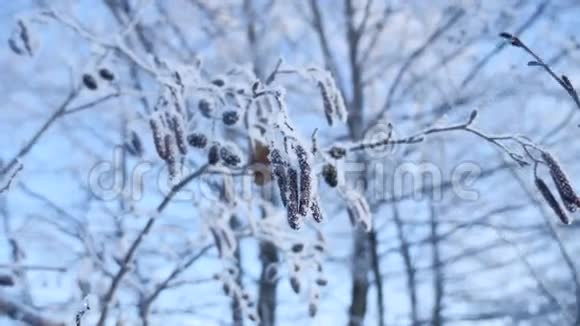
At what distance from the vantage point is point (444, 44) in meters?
5.21

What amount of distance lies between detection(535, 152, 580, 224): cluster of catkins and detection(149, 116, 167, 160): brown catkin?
90 cm

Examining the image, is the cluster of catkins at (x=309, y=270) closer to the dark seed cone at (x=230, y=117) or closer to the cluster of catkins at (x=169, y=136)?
the dark seed cone at (x=230, y=117)

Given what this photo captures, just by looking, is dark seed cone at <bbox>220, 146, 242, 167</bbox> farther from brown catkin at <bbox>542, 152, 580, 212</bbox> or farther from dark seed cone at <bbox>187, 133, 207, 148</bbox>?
brown catkin at <bbox>542, 152, 580, 212</bbox>

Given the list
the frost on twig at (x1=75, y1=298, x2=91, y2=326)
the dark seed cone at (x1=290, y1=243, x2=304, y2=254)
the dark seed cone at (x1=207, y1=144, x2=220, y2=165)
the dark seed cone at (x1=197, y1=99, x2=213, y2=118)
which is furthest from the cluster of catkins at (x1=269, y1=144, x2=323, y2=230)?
the dark seed cone at (x1=290, y1=243, x2=304, y2=254)

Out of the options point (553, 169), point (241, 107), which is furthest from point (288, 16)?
point (553, 169)

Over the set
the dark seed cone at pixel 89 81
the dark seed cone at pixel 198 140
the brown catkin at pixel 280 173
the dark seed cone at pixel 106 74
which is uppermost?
the dark seed cone at pixel 106 74

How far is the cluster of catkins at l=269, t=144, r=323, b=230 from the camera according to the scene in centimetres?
117

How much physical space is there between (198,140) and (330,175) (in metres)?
0.41

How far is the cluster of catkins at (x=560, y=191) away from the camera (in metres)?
1.43

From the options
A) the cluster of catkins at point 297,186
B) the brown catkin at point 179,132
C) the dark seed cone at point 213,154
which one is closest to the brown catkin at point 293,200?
the cluster of catkins at point 297,186

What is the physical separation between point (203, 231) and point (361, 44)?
3033 millimetres

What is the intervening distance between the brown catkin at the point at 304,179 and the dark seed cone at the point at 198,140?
72 cm

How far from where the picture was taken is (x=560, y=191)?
1.45 m

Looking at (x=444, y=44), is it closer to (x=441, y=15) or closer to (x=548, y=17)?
(x=441, y=15)
